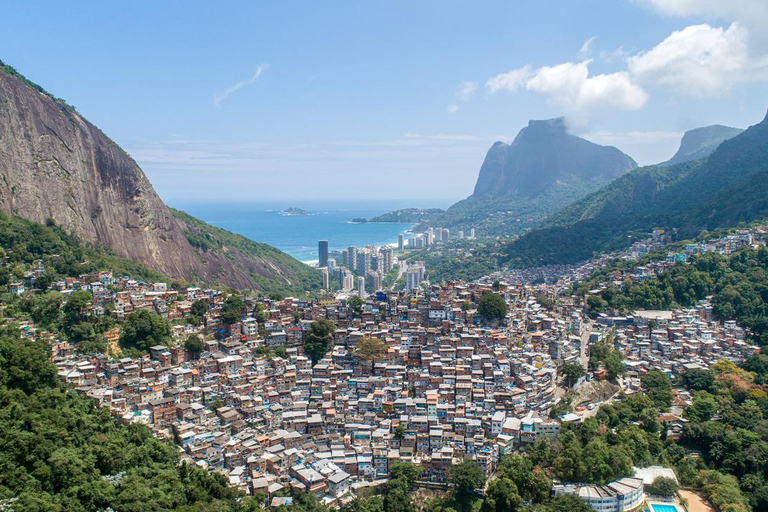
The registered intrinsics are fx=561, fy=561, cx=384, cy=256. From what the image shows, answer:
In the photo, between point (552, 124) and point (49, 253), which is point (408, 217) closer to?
point (552, 124)

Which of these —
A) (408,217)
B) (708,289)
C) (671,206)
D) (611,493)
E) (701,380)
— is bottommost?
(611,493)

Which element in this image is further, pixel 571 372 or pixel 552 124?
pixel 552 124

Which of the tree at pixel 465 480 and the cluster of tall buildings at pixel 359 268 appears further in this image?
the cluster of tall buildings at pixel 359 268

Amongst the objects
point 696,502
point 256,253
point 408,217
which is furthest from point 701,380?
point 408,217

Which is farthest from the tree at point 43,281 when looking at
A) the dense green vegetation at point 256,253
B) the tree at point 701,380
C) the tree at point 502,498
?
the tree at point 701,380

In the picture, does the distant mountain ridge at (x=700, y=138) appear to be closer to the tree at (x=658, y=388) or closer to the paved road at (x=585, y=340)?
the paved road at (x=585, y=340)

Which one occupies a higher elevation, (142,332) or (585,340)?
(142,332)

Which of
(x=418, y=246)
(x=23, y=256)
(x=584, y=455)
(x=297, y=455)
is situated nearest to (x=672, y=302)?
(x=584, y=455)
